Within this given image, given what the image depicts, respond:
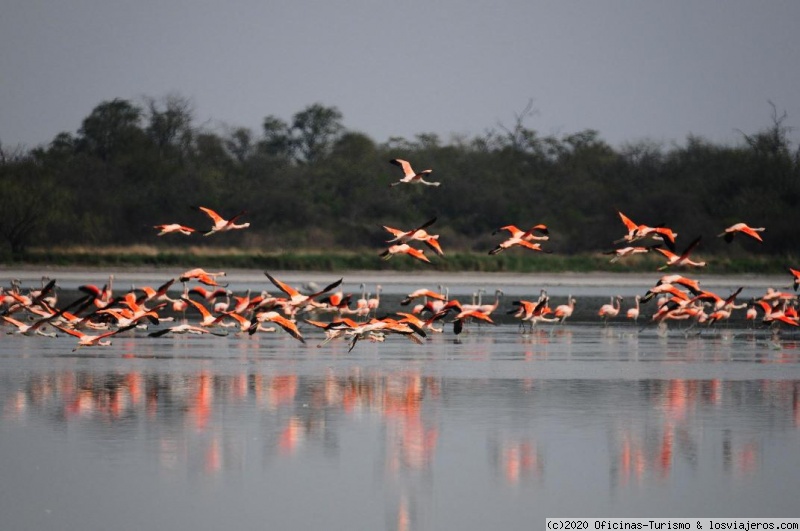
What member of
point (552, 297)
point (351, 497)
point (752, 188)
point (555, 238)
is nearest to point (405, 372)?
point (351, 497)

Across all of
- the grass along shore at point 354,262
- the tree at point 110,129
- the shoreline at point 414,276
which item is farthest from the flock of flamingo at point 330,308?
the tree at point 110,129

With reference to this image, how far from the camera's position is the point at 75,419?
51.3 ft

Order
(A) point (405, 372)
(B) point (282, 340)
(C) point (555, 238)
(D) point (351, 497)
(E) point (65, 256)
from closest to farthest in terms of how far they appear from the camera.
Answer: (D) point (351, 497), (A) point (405, 372), (B) point (282, 340), (E) point (65, 256), (C) point (555, 238)

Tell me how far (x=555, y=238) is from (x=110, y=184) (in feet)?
81.9

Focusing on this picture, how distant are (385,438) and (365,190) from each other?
66005 millimetres

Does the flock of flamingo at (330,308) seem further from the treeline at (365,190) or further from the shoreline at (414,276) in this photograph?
the treeline at (365,190)

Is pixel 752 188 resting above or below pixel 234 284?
above

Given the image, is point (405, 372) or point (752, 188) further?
point (752, 188)

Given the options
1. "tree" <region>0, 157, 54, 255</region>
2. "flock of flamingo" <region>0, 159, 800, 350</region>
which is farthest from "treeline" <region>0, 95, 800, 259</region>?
"flock of flamingo" <region>0, 159, 800, 350</region>

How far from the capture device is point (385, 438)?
14.8 meters

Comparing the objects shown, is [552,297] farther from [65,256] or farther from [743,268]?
[65,256]

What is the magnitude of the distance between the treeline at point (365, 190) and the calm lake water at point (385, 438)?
4153cm

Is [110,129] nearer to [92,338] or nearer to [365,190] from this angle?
[365,190]

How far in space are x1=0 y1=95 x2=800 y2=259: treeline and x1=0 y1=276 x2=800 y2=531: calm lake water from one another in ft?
136
